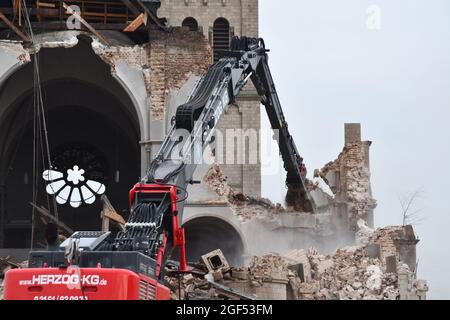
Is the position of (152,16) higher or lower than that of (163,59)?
higher

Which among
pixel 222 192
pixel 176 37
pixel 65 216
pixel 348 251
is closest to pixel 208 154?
pixel 222 192

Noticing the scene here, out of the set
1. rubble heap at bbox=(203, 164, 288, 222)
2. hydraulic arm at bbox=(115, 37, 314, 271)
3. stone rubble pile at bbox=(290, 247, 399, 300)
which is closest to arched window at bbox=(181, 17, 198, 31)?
rubble heap at bbox=(203, 164, 288, 222)

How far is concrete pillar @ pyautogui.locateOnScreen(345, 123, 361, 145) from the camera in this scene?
114 ft

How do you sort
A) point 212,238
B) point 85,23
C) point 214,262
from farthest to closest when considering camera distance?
point 212,238
point 85,23
point 214,262

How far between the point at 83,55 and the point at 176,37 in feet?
9.09

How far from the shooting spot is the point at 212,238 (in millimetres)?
34188

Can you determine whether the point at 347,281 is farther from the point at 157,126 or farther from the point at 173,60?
the point at 173,60

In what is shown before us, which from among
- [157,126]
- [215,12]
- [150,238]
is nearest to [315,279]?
[157,126]

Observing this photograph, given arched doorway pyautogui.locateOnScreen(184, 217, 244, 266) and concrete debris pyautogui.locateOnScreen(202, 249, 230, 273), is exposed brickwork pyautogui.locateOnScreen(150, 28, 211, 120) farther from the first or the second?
concrete debris pyautogui.locateOnScreen(202, 249, 230, 273)

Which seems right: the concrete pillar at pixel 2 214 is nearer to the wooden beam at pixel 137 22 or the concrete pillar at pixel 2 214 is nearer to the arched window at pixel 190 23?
the wooden beam at pixel 137 22

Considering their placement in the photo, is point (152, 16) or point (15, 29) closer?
point (15, 29)

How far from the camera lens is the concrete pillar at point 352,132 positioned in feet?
114

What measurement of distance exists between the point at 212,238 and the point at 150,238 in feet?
52.4
